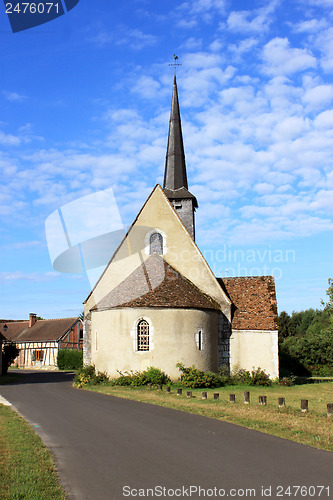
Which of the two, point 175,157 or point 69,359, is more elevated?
point 175,157

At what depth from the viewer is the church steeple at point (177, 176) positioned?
2984 centimetres

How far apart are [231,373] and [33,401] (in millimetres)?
11918

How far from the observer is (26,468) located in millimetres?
7086

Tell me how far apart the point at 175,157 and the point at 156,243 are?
27.9 feet

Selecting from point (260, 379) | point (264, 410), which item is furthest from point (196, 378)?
point (264, 410)

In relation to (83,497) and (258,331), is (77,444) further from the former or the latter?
(258,331)

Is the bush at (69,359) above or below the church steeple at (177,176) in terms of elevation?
below

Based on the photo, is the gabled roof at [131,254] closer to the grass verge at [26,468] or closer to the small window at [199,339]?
the small window at [199,339]

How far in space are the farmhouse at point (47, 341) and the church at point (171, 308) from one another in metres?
21.6

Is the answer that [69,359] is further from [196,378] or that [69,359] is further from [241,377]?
[196,378]

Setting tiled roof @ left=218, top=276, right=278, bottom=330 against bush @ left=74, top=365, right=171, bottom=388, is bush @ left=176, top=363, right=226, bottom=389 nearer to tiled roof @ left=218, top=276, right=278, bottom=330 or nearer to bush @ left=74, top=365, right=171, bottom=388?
bush @ left=74, top=365, right=171, bottom=388

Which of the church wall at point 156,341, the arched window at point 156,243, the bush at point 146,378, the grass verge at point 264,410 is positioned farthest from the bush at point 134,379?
the arched window at point 156,243

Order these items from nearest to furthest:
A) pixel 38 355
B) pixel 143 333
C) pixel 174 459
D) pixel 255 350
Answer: pixel 174 459 < pixel 143 333 < pixel 255 350 < pixel 38 355

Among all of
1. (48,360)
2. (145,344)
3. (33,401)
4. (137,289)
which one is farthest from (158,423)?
(48,360)
